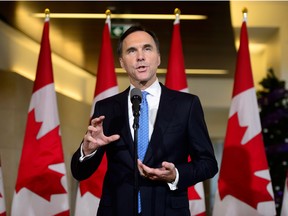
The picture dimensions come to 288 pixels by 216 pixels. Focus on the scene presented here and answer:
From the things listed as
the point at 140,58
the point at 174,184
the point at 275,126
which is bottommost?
the point at 174,184

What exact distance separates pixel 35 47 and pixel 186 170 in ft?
15.2

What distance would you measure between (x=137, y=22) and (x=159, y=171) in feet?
15.0

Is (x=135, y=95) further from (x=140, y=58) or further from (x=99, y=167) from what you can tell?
(x=99, y=167)

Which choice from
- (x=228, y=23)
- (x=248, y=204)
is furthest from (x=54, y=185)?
(x=228, y=23)

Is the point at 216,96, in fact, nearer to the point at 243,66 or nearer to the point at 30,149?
the point at 243,66

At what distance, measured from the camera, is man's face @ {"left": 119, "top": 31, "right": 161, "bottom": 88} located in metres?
2.67

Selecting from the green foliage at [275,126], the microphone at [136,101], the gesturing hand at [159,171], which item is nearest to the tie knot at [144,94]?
the microphone at [136,101]

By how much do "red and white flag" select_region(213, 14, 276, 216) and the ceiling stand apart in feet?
4.46

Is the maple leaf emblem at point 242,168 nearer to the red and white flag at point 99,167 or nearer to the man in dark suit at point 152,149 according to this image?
the red and white flag at point 99,167

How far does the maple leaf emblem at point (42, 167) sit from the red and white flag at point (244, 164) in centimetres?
141

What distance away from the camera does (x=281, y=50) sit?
6.78 m

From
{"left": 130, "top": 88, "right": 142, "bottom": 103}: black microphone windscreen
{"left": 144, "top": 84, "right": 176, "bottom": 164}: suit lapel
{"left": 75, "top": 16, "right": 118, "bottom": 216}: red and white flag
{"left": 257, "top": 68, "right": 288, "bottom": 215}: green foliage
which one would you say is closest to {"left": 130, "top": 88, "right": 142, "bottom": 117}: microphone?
{"left": 130, "top": 88, "right": 142, "bottom": 103}: black microphone windscreen

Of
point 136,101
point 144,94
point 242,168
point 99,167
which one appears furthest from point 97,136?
point 242,168

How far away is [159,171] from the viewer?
2.30 m
